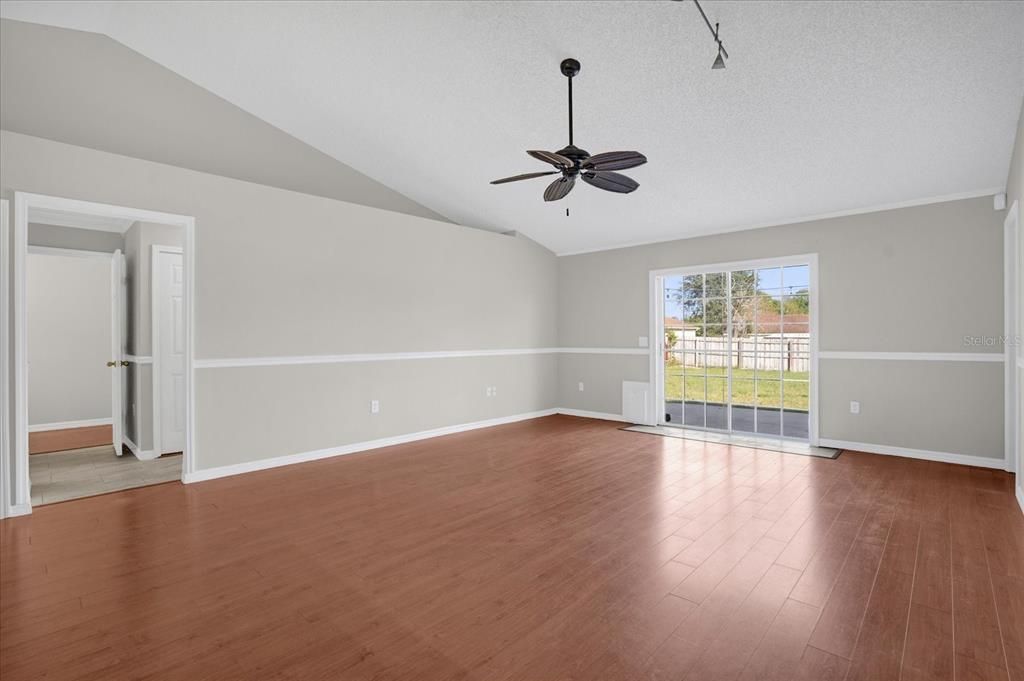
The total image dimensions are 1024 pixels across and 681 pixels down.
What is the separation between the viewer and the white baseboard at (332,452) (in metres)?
4.54

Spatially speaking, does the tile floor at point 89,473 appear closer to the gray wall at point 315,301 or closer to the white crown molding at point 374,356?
the gray wall at point 315,301

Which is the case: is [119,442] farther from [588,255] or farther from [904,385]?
[904,385]

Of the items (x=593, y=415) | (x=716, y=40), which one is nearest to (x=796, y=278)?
(x=593, y=415)

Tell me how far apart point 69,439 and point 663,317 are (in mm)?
7852

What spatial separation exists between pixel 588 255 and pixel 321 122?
4.20m

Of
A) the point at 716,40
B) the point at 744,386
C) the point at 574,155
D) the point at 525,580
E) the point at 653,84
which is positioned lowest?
the point at 525,580

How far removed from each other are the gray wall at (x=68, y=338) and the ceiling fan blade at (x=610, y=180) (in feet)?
23.1

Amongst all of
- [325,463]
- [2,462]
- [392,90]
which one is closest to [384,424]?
[325,463]

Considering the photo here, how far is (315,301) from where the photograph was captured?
5.27m

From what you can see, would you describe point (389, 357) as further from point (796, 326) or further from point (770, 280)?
point (796, 326)

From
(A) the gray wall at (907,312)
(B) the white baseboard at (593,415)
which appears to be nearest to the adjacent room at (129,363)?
(B) the white baseboard at (593,415)

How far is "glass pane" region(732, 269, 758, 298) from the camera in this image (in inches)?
245

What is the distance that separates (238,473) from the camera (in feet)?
15.4

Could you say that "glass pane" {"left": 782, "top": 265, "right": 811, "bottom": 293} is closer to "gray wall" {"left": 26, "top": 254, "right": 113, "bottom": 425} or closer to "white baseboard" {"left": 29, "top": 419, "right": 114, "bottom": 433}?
"gray wall" {"left": 26, "top": 254, "right": 113, "bottom": 425}
